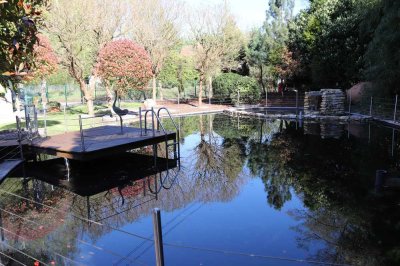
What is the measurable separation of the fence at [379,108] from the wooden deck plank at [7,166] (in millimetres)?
13046

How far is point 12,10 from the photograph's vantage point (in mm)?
2486

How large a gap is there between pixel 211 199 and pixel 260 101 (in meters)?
17.6

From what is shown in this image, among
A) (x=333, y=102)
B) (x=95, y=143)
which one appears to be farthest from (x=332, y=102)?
(x=95, y=143)

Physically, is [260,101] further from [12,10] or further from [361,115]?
[12,10]

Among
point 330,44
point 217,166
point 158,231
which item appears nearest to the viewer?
point 158,231

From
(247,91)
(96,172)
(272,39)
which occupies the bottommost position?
(96,172)

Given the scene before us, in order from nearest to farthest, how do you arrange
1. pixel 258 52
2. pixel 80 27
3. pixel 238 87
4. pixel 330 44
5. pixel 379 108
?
pixel 80 27 < pixel 379 108 < pixel 330 44 < pixel 238 87 < pixel 258 52

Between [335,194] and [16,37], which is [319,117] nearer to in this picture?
[335,194]

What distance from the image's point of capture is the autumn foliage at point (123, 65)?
14117 millimetres

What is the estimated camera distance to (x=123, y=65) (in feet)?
46.5

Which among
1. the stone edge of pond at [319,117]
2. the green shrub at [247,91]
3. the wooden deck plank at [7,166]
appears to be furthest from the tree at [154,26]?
the wooden deck plank at [7,166]

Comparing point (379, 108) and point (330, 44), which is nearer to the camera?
point (379, 108)

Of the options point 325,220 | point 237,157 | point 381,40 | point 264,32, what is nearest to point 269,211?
point 325,220

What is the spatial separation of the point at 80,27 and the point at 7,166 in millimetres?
9466
